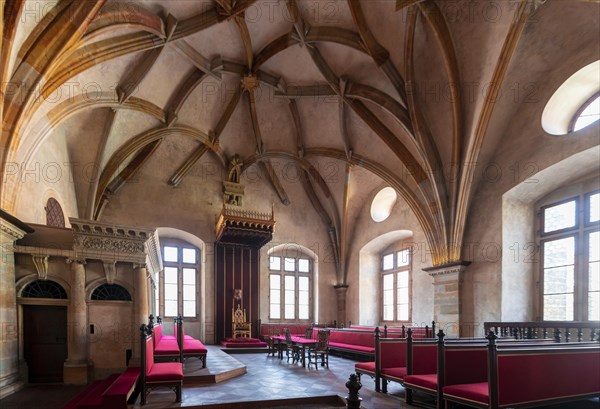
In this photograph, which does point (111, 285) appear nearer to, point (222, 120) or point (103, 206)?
point (103, 206)

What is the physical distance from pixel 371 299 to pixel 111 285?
1093 centimetres

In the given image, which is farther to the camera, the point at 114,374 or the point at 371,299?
the point at 371,299

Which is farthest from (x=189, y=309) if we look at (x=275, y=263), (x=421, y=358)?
(x=421, y=358)

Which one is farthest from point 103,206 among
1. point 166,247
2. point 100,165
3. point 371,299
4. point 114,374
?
point 371,299

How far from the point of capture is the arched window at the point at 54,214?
10101mm

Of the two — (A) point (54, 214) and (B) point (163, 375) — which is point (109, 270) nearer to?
(B) point (163, 375)

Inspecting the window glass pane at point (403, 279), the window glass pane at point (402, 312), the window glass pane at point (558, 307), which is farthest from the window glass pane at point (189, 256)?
the window glass pane at point (558, 307)

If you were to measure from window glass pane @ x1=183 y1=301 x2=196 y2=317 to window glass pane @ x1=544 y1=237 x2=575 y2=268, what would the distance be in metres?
11.8

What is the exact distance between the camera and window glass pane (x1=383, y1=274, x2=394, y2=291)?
1576 cm

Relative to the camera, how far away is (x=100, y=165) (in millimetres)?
12359

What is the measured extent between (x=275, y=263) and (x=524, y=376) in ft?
42.3

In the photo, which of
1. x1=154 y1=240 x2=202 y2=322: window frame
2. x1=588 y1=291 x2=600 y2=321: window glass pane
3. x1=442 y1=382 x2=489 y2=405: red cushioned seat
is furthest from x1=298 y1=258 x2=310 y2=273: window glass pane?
x1=442 y1=382 x2=489 y2=405: red cushioned seat

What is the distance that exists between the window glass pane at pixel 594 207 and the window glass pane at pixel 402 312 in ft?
23.9

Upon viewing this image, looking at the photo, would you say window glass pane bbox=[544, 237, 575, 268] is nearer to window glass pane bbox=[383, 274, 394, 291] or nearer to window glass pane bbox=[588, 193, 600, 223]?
window glass pane bbox=[588, 193, 600, 223]
